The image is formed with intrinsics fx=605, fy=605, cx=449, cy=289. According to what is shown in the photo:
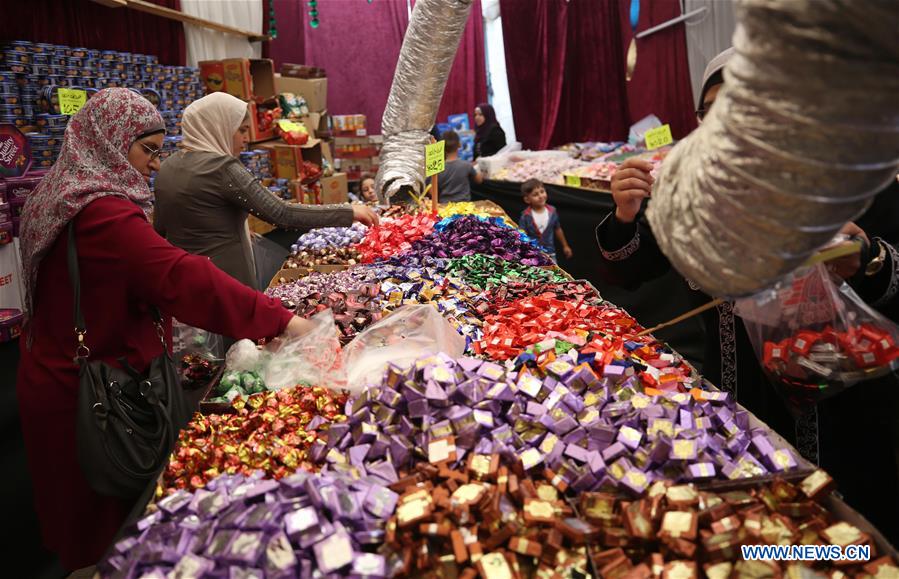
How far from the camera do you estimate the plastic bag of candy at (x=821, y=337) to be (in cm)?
135

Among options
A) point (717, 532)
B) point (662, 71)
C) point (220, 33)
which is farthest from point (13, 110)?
point (662, 71)

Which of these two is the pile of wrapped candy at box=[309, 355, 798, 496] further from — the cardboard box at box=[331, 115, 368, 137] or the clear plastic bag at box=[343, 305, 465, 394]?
the cardboard box at box=[331, 115, 368, 137]

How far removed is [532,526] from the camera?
3.47 feet

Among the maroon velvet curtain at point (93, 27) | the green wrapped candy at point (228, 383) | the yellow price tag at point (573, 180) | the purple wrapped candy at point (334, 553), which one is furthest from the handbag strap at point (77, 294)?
the yellow price tag at point (573, 180)

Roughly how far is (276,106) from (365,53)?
464cm

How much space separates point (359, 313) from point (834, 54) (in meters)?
1.72

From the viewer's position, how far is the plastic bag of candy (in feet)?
4.44

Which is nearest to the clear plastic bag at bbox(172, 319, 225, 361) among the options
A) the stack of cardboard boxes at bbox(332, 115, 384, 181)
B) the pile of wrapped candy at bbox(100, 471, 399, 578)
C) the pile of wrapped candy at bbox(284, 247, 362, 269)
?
the pile of wrapped candy at bbox(284, 247, 362, 269)

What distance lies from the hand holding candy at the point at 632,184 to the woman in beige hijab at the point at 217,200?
1.29 meters

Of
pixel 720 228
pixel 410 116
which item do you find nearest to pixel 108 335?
pixel 720 228

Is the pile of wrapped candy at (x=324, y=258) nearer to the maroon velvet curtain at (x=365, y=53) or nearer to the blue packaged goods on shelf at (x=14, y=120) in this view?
the blue packaged goods on shelf at (x=14, y=120)

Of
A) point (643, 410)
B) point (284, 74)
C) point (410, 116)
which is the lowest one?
point (643, 410)

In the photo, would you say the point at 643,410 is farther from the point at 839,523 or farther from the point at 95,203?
the point at 95,203

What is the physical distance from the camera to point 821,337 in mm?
1398
